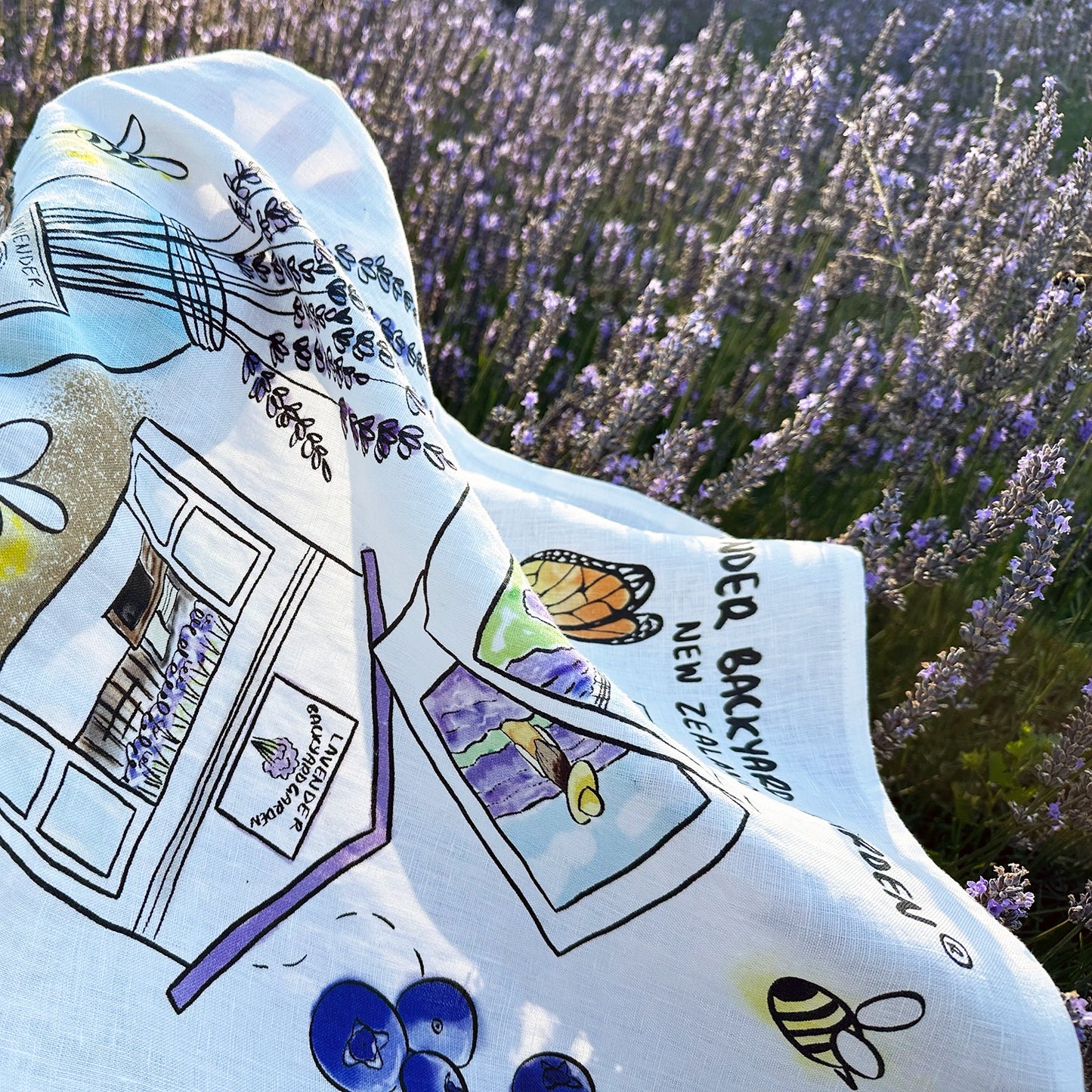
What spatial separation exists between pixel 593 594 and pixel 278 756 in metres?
0.50

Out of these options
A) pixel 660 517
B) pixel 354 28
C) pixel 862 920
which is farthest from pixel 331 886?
pixel 354 28

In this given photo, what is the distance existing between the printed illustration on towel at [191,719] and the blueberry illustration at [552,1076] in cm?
22

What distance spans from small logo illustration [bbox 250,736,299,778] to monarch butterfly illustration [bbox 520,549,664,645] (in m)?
0.43

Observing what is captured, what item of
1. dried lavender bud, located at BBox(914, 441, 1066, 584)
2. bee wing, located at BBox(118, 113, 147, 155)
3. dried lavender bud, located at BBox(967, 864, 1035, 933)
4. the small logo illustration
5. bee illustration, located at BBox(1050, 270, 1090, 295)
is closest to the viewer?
the small logo illustration

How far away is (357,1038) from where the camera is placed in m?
0.79

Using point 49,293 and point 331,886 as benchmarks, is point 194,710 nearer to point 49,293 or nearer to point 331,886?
point 331,886

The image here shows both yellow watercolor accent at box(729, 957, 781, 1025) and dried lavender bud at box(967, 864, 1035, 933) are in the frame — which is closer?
yellow watercolor accent at box(729, 957, 781, 1025)

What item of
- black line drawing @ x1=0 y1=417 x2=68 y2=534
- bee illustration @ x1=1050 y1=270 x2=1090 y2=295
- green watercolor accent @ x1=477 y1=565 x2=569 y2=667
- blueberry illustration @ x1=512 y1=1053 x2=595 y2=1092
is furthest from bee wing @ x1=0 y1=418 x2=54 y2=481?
bee illustration @ x1=1050 y1=270 x2=1090 y2=295

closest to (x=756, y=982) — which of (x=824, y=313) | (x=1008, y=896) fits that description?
(x=1008, y=896)

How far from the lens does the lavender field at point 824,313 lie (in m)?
1.50

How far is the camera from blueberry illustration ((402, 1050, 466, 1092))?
79cm

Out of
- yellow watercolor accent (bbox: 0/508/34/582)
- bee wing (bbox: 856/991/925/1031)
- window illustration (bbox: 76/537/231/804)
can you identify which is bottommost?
window illustration (bbox: 76/537/231/804)

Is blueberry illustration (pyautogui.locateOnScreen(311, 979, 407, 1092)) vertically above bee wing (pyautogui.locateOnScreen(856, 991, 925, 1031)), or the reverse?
bee wing (pyautogui.locateOnScreen(856, 991, 925, 1031))

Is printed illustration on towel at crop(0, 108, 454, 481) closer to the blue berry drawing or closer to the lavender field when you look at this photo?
the blue berry drawing
